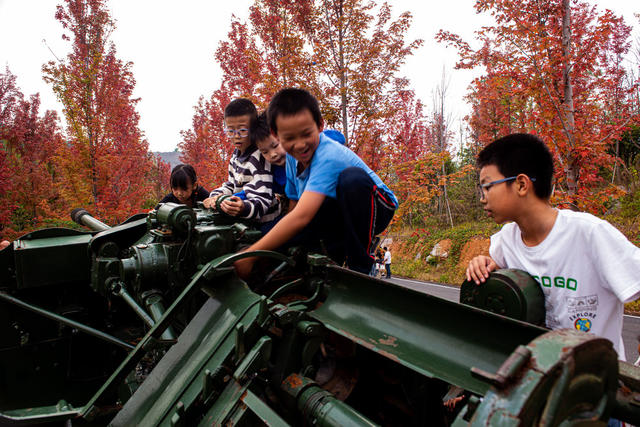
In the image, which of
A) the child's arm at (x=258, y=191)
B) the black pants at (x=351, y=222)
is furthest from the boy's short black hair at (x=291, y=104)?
the child's arm at (x=258, y=191)

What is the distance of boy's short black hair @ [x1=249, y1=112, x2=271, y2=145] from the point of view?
280 cm

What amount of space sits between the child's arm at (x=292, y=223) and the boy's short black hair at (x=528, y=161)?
992mm

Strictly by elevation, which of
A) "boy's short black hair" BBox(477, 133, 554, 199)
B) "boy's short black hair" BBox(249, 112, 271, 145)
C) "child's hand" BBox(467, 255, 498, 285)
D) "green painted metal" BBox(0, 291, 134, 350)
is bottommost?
"green painted metal" BBox(0, 291, 134, 350)

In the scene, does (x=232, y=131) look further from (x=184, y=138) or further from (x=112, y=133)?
(x=184, y=138)

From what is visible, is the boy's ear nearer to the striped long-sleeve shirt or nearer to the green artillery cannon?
the green artillery cannon

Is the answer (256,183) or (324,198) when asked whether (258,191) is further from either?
(324,198)

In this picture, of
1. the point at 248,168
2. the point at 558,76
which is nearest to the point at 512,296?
the point at 248,168

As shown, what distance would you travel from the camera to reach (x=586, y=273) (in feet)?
5.30

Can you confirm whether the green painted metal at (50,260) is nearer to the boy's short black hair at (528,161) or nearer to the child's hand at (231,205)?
the child's hand at (231,205)

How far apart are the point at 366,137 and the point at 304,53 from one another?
2199 mm

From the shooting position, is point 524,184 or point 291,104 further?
point 291,104

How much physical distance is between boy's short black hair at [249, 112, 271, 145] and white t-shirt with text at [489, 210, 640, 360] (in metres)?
1.93

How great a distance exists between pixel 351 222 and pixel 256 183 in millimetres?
911

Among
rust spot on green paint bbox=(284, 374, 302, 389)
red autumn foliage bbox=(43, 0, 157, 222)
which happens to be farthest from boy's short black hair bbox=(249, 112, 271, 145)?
red autumn foliage bbox=(43, 0, 157, 222)
